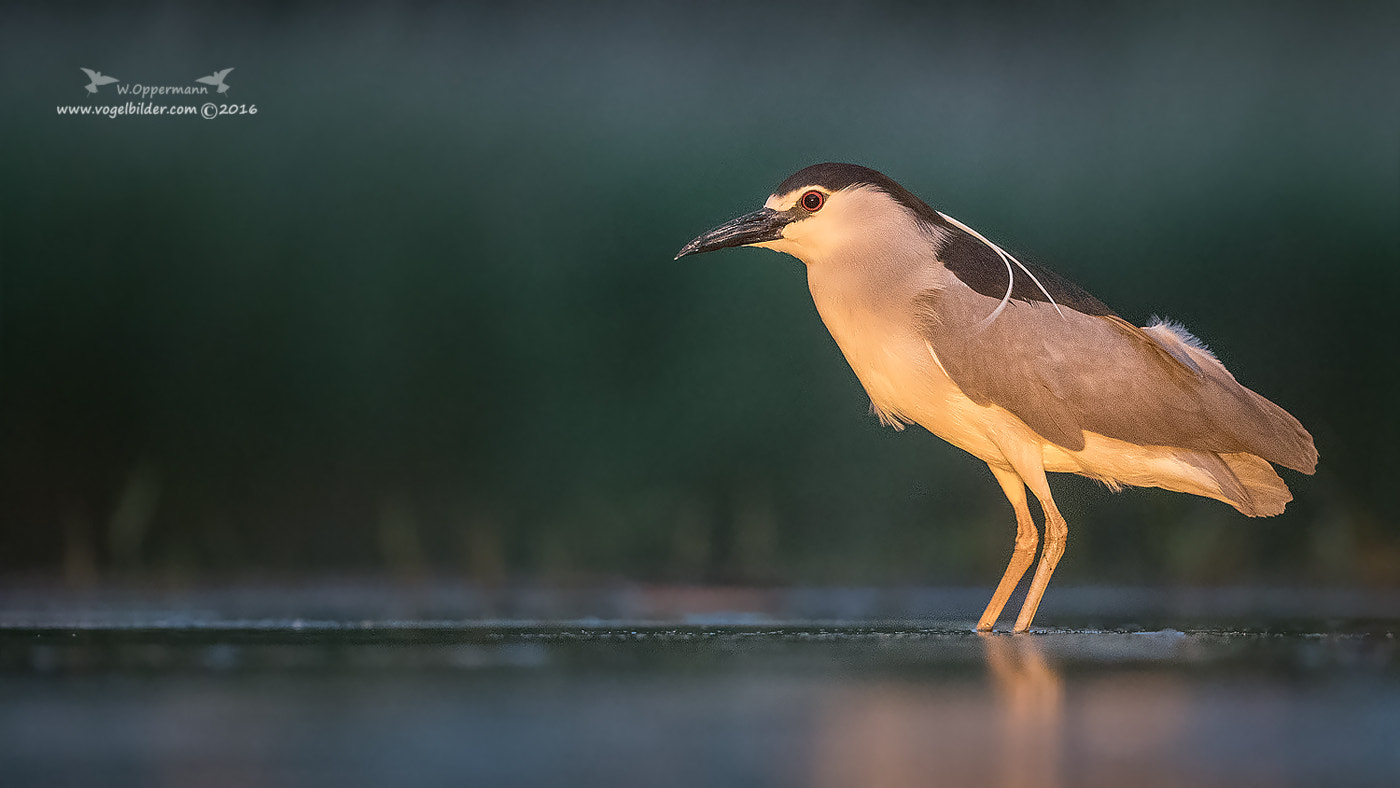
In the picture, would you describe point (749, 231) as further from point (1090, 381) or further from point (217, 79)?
point (217, 79)

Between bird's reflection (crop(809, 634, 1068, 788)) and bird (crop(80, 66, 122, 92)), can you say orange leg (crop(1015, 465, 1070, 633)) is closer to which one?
bird's reflection (crop(809, 634, 1068, 788))

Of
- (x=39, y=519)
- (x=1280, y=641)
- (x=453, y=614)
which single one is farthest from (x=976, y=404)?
(x=39, y=519)

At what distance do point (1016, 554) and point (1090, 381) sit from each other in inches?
16.7

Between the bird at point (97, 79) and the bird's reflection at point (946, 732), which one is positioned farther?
the bird at point (97, 79)

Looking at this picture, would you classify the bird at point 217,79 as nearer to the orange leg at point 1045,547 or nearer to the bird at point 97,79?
the bird at point 97,79

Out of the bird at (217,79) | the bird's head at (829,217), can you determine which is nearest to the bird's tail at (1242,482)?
the bird's head at (829,217)

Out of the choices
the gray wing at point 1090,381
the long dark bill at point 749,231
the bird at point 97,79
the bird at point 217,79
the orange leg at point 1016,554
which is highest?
the bird at point 97,79

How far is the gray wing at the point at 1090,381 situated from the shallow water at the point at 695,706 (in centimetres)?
43

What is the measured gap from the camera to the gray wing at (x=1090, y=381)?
2633mm

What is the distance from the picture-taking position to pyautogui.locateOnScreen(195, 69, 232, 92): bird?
457 centimetres

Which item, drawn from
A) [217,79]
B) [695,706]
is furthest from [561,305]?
[695,706]

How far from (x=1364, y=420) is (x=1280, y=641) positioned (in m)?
2.61

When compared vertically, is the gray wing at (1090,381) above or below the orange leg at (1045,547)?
above

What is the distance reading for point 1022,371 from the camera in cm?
263
